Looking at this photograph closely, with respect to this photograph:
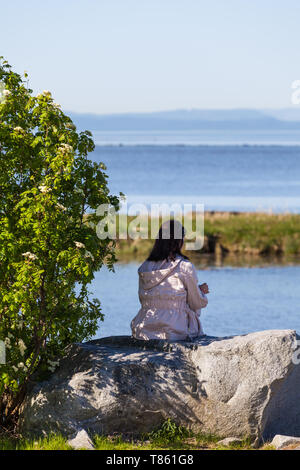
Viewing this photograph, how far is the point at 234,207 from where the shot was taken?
6181 cm

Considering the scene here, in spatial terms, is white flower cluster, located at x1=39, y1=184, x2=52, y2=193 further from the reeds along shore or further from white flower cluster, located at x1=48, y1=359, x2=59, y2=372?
the reeds along shore

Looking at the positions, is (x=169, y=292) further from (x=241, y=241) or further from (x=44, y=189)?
(x=241, y=241)

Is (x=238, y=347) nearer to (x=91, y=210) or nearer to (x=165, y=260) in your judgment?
(x=165, y=260)

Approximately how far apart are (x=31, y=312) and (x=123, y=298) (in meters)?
17.4

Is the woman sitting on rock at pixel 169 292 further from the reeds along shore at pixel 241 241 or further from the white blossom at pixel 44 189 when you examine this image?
the reeds along shore at pixel 241 241

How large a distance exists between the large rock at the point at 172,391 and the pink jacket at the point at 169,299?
59 cm

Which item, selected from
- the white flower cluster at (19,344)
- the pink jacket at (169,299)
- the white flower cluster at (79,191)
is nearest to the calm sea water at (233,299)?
the pink jacket at (169,299)

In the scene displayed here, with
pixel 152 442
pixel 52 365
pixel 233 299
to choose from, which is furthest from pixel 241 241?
pixel 152 442

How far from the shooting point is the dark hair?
32.7 feet

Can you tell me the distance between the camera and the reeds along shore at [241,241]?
116 feet

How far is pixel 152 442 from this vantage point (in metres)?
9.33

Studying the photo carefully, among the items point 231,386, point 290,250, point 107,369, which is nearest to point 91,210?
point 107,369

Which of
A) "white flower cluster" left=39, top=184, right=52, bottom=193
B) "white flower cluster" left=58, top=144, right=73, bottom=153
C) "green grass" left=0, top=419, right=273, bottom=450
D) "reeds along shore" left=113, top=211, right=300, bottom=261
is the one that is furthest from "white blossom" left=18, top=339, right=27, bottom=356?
"reeds along shore" left=113, top=211, right=300, bottom=261
